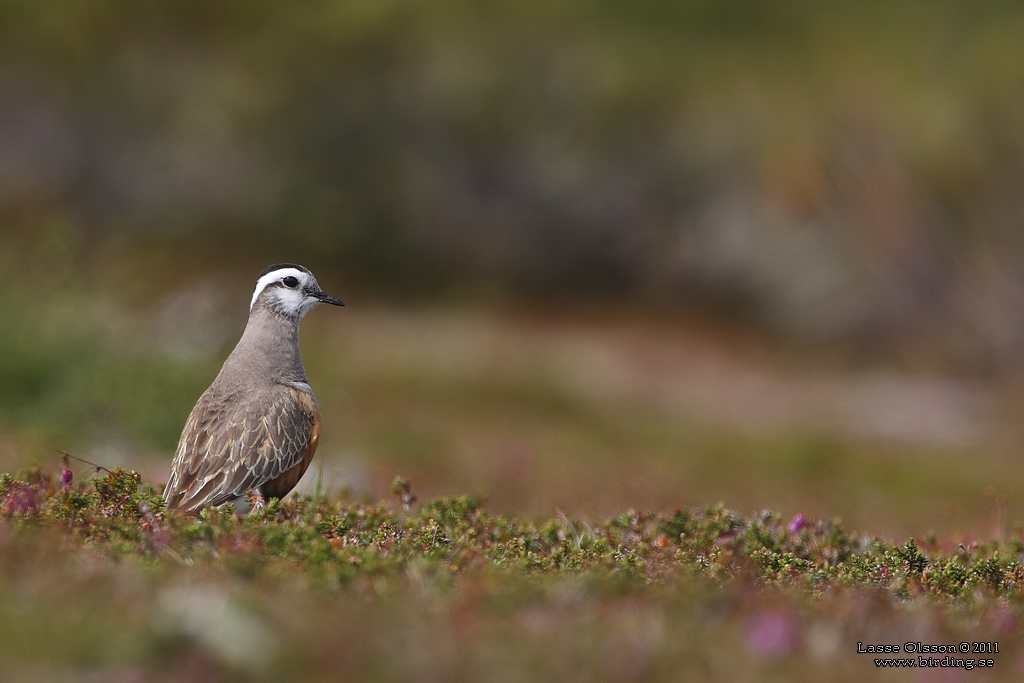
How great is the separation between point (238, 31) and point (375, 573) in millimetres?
25109

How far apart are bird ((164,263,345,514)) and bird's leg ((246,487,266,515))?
0.05 ft

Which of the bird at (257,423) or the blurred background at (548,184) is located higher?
the blurred background at (548,184)

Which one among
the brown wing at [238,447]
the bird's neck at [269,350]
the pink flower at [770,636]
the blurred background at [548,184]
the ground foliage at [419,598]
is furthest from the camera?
the blurred background at [548,184]

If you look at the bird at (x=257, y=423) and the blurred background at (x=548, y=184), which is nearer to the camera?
the bird at (x=257, y=423)

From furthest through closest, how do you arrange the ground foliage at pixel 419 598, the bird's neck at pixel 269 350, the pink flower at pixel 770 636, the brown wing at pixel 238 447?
the bird's neck at pixel 269 350, the brown wing at pixel 238 447, the pink flower at pixel 770 636, the ground foliage at pixel 419 598

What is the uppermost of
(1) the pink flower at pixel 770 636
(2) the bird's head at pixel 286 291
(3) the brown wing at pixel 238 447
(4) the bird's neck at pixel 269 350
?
(2) the bird's head at pixel 286 291

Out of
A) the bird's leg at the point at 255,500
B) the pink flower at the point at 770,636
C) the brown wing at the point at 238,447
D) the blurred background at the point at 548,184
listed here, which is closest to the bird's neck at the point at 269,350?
the brown wing at the point at 238,447

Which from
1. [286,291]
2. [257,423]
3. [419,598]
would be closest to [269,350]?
[286,291]

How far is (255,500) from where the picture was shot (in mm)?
7996

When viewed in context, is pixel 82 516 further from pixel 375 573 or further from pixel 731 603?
pixel 731 603

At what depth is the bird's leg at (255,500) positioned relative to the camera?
7578mm

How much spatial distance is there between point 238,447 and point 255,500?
0.90 m

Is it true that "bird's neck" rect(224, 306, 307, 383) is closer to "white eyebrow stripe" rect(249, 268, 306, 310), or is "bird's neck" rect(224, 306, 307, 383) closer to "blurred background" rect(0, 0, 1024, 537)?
"white eyebrow stripe" rect(249, 268, 306, 310)

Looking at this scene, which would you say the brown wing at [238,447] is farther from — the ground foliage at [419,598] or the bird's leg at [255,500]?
the ground foliage at [419,598]
